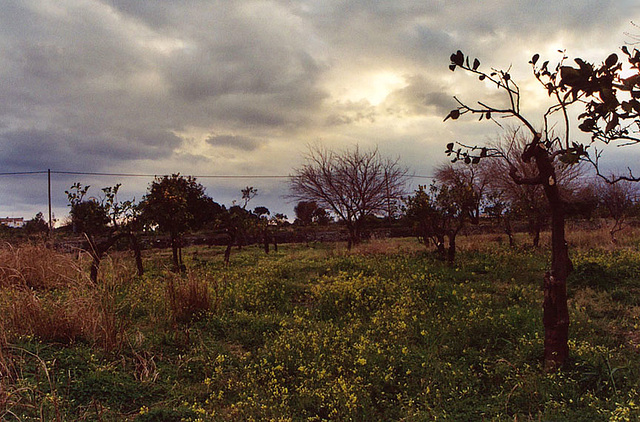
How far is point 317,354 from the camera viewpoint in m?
5.85

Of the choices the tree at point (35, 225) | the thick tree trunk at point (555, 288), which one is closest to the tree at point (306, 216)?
the tree at point (35, 225)

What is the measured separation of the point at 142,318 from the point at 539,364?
6.02 m

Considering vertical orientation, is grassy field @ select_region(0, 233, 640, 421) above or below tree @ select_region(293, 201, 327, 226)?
below

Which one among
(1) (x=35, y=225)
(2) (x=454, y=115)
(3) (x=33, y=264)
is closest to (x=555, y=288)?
(2) (x=454, y=115)

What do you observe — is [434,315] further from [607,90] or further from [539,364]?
[607,90]

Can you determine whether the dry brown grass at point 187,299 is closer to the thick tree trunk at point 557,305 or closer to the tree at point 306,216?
the thick tree trunk at point 557,305

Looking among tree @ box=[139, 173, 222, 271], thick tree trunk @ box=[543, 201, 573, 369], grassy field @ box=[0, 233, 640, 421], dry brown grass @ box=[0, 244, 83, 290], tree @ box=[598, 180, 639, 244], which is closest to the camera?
grassy field @ box=[0, 233, 640, 421]

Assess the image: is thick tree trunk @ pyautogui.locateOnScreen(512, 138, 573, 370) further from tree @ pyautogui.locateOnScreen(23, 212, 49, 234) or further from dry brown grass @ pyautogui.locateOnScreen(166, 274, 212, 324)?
tree @ pyautogui.locateOnScreen(23, 212, 49, 234)

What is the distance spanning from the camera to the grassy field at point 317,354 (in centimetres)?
443

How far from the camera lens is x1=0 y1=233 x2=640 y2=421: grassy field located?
14.5 feet

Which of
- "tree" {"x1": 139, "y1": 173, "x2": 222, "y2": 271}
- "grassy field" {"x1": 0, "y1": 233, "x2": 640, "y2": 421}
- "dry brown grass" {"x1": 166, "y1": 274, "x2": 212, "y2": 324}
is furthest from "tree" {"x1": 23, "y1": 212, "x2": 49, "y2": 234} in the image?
"dry brown grass" {"x1": 166, "y1": 274, "x2": 212, "y2": 324}

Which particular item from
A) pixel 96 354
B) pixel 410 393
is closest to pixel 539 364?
pixel 410 393

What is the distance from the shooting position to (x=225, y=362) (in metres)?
5.79

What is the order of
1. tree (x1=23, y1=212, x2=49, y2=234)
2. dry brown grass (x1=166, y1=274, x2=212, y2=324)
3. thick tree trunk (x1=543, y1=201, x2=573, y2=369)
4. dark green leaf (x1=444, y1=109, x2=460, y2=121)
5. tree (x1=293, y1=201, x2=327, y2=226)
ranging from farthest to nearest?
tree (x1=293, y1=201, x2=327, y2=226) → tree (x1=23, y1=212, x2=49, y2=234) → dry brown grass (x1=166, y1=274, x2=212, y2=324) → thick tree trunk (x1=543, y1=201, x2=573, y2=369) → dark green leaf (x1=444, y1=109, x2=460, y2=121)
